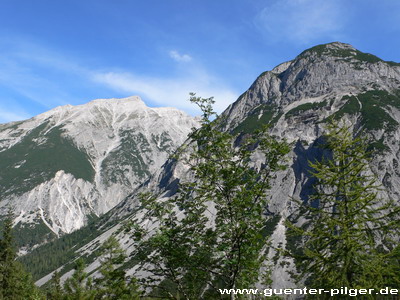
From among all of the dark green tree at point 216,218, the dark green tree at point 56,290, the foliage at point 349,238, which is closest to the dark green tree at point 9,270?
the dark green tree at point 56,290

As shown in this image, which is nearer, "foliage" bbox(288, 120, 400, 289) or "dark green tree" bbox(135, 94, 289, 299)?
"dark green tree" bbox(135, 94, 289, 299)

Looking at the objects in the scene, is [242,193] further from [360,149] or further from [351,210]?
[360,149]

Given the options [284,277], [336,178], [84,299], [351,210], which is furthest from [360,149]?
[284,277]

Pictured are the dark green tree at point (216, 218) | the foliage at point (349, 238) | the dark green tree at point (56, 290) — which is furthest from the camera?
the dark green tree at point (56, 290)

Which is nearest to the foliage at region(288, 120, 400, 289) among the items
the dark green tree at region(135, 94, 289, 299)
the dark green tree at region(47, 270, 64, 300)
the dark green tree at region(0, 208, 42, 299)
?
the dark green tree at region(135, 94, 289, 299)

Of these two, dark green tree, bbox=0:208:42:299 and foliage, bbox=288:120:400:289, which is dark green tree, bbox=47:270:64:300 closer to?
dark green tree, bbox=0:208:42:299

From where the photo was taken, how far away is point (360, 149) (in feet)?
42.6

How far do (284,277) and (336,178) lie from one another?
168 m

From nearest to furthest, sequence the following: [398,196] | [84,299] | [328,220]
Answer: [328,220]
[84,299]
[398,196]

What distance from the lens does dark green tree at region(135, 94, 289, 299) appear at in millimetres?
9234

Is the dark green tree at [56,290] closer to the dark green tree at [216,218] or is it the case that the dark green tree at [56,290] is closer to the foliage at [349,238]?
the dark green tree at [216,218]

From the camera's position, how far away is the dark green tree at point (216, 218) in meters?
9.23

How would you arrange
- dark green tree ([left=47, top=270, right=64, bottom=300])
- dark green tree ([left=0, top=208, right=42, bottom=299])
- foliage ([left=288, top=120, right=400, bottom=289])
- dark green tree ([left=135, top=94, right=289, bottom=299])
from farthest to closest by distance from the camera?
dark green tree ([left=0, top=208, right=42, bottom=299]) < dark green tree ([left=47, top=270, right=64, bottom=300]) < foliage ([left=288, top=120, right=400, bottom=289]) < dark green tree ([left=135, top=94, right=289, bottom=299])

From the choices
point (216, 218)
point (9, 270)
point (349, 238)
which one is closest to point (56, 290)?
point (9, 270)
